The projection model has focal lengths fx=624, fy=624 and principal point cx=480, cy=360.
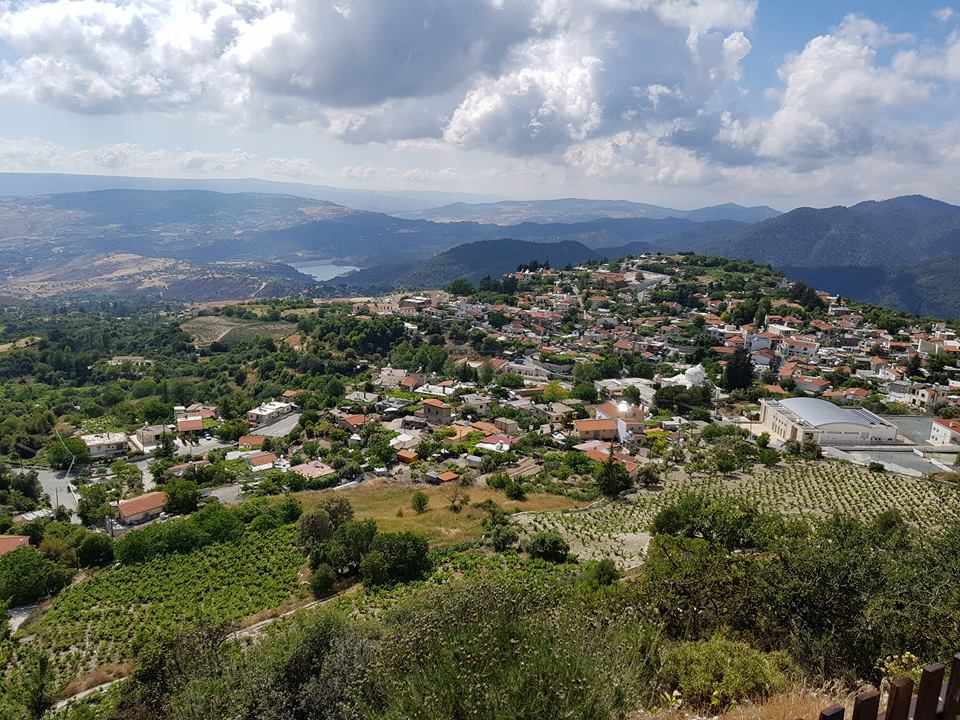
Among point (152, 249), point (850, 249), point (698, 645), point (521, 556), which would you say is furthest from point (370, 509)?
point (152, 249)

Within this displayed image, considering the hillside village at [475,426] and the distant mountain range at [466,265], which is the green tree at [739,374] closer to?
the hillside village at [475,426]

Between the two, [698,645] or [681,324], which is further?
[681,324]

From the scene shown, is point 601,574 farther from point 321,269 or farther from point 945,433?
point 321,269

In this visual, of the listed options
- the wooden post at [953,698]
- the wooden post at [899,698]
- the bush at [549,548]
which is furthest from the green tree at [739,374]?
the wooden post at [899,698]

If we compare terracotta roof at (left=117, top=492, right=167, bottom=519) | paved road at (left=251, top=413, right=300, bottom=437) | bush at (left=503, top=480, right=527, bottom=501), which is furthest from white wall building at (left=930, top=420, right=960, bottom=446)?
terracotta roof at (left=117, top=492, right=167, bottom=519)

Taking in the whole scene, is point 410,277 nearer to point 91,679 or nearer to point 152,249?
point 152,249

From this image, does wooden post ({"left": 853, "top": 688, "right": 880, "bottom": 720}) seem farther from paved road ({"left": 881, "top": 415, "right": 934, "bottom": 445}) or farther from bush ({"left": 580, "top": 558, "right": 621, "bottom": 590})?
paved road ({"left": 881, "top": 415, "right": 934, "bottom": 445})

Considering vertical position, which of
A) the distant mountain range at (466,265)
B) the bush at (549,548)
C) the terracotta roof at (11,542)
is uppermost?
the bush at (549,548)
